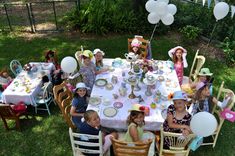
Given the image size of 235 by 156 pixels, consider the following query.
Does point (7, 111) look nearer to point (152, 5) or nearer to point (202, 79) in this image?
point (152, 5)

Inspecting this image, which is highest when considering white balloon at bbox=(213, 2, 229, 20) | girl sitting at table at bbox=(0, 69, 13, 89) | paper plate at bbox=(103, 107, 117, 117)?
white balloon at bbox=(213, 2, 229, 20)

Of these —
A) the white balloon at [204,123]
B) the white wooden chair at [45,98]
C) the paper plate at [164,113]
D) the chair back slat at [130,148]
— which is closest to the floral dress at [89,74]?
the white wooden chair at [45,98]

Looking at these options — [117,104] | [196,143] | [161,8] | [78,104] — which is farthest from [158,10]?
[196,143]

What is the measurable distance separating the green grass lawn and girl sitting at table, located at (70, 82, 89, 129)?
0.74 m

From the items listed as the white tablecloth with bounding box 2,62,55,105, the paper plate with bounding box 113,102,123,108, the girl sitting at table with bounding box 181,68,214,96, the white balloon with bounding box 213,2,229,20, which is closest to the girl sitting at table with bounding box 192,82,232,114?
the girl sitting at table with bounding box 181,68,214,96

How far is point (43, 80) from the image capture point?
700 cm

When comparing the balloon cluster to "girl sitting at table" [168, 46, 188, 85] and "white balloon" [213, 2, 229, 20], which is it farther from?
"white balloon" [213, 2, 229, 20]

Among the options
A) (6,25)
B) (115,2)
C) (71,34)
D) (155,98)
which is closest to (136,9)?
(115,2)

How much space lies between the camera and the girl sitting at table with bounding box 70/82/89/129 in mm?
5648

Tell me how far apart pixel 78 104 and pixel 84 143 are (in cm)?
127

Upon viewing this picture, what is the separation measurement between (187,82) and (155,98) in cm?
178

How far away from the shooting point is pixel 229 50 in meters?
8.88

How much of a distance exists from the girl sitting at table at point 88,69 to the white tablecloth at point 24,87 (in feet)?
4.12

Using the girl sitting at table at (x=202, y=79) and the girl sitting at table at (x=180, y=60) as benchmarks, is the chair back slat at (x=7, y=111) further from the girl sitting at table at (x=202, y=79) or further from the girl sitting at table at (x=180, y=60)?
the girl sitting at table at (x=180, y=60)
